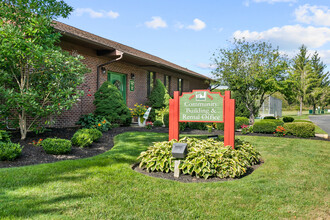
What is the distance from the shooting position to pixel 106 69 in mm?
11625

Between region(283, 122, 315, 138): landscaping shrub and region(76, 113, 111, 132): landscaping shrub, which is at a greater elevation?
region(76, 113, 111, 132): landscaping shrub

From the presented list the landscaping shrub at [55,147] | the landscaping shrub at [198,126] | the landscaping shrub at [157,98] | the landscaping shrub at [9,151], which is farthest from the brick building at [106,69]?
the landscaping shrub at [198,126]

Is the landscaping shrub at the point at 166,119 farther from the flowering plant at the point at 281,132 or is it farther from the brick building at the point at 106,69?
the flowering plant at the point at 281,132

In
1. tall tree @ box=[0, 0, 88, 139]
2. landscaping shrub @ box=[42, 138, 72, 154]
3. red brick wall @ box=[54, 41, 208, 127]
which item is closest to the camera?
landscaping shrub @ box=[42, 138, 72, 154]

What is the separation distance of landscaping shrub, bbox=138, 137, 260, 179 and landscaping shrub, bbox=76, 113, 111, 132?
4.45m

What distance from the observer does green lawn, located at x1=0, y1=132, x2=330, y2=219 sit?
293cm

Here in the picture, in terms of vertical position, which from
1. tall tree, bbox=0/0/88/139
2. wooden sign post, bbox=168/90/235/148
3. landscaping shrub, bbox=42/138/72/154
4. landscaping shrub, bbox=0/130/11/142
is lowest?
landscaping shrub, bbox=42/138/72/154

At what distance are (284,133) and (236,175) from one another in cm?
620

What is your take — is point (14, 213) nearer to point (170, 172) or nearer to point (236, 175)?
point (170, 172)

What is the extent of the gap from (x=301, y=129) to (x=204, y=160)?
21.6 feet

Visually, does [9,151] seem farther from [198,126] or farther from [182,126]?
[198,126]

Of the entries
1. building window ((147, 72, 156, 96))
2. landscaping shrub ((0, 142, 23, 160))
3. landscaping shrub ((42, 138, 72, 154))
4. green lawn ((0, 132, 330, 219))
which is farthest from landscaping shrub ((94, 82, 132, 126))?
green lawn ((0, 132, 330, 219))

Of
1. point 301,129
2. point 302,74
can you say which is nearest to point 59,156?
point 301,129

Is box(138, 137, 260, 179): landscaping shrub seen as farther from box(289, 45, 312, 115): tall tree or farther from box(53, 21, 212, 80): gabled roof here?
box(289, 45, 312, 115): tall tree
